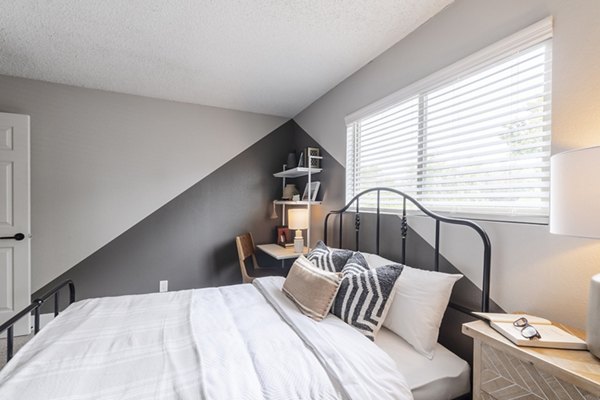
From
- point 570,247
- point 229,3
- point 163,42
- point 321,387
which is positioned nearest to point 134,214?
point 163,42

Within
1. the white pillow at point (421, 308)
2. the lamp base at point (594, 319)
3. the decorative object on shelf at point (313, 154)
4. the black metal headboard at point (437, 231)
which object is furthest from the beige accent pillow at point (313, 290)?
the decorative object on shelf at point (313, 154)

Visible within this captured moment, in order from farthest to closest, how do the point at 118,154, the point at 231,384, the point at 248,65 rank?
the point at 118,154 → the point at 248,65 → the point at 231,384

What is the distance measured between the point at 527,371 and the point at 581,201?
0.58 metres

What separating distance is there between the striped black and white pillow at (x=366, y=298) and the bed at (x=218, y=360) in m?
0.07

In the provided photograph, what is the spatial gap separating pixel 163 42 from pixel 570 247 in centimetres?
267

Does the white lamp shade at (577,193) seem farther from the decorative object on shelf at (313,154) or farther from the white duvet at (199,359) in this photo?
the decorative object on shelf at (313,154)

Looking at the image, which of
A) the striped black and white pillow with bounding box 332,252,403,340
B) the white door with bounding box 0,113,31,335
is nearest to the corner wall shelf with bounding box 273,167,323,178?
the striped black and white pillow with bounding box 332,252,403,340

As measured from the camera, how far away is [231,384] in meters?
0.97

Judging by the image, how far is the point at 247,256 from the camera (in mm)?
3219

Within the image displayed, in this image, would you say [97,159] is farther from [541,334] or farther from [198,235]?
[541,334]

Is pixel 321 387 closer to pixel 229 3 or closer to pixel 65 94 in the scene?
pixel 229 3

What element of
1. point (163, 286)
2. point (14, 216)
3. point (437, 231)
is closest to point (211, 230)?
point (163, 286)

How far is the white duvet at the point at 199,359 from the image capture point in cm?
96

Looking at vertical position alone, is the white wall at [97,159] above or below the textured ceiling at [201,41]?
below
